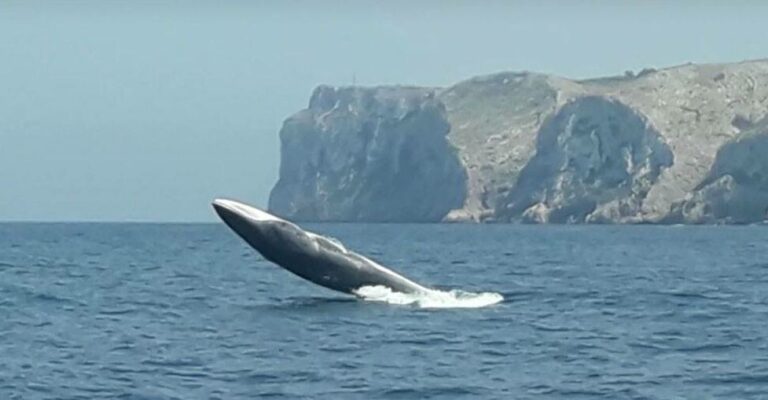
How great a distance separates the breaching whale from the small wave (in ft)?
5.40

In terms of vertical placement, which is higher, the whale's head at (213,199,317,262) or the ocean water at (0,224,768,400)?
the whale's head at (213,199,317,262)

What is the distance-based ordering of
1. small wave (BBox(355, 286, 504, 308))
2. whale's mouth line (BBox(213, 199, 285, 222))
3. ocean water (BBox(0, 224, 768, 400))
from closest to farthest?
ocean water (BBox(0, 224, 768, 400)), whale's mouth line (BBox(213, 199, 285, 222)), small wave (BBox(355, 286, 504, 308))

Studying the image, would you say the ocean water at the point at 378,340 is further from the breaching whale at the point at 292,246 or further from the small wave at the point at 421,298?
the breaching whale at the point at 292,246

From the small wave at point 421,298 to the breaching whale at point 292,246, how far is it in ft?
5.40

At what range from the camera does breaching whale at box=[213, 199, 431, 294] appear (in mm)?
46281

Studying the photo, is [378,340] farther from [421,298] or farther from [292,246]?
[421,298]

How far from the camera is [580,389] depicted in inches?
1235

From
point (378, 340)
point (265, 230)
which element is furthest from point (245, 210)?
point (378, 340)

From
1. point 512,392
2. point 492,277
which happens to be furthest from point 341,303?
point 492,277

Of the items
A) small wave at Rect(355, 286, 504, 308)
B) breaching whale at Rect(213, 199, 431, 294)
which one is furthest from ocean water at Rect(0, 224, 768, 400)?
breaching whale at Rect(213, 199, 431, 294)

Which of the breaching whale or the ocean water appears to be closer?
the ocean water

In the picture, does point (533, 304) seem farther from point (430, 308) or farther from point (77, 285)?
point (77, 285)

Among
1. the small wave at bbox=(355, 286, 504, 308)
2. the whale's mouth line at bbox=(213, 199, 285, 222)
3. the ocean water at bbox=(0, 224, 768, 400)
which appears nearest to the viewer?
the ocean water at bbox=(0, 224, 768, 400)

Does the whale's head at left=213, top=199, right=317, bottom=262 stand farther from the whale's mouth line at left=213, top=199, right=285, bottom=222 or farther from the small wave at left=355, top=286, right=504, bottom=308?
the small wave at left=355, top=286, right=504, bottom=308
